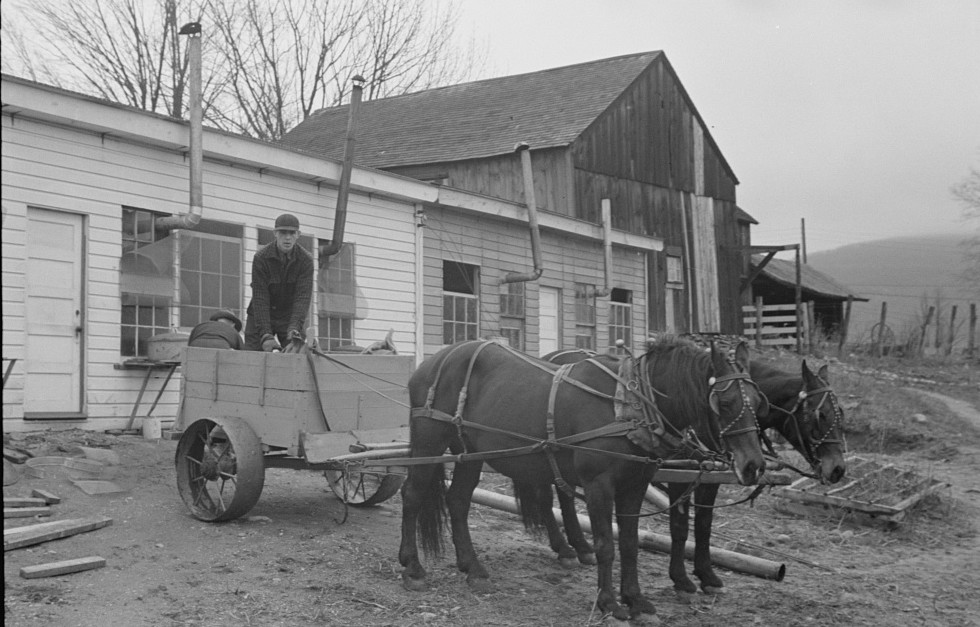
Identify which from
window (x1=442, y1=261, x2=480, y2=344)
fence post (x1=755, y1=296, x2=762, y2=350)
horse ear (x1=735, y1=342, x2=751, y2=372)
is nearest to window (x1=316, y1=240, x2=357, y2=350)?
window (x1=442, y1=261, x2=480, y2=344)

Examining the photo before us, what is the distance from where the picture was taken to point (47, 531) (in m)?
6.28

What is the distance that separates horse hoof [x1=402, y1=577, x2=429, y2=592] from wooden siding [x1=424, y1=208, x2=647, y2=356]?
8.04 metres

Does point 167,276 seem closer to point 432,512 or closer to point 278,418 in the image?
point 278,418

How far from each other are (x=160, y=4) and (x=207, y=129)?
1661 cm

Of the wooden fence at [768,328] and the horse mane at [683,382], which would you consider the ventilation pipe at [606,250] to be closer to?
the wooden fence at [768,328]

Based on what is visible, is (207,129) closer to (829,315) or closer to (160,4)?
A: (160,4)

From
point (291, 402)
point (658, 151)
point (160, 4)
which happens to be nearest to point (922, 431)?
point (658, 151)

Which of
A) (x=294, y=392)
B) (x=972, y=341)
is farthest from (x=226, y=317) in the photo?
(x=972, y=341)

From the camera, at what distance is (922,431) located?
15.5 meters

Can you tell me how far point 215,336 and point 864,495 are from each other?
666cm

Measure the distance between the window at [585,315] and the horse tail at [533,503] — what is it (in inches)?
433

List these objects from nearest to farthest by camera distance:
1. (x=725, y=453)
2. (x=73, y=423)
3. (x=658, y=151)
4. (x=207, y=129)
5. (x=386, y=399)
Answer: (x=725, y=453) → (x=386, y=399) → (x=73, y=423) → (x=207, y=129) → (x=658, y=151)

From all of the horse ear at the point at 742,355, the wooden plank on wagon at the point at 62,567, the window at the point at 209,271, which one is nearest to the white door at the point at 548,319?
the window at the point at 209,271

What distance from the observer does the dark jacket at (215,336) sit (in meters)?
7.60
